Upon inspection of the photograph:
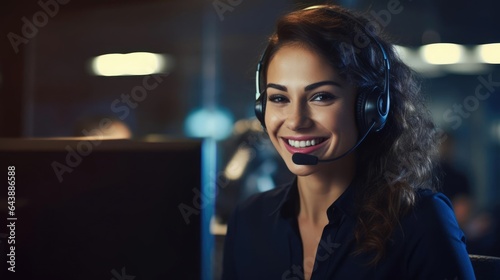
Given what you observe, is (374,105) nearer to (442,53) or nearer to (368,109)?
(368,109)

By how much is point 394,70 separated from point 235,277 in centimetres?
55

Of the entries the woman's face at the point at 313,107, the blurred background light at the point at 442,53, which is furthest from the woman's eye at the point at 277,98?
the blurred background light at the point at 442,53

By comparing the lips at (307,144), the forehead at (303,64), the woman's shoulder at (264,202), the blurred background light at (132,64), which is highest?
the blurred background light at (132,64)

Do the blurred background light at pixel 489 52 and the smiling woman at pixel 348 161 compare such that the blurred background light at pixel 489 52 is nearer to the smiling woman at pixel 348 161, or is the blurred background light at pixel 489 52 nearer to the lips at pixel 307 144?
the smiling woman at pixel 348 161

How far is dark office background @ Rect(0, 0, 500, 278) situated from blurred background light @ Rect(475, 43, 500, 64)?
49mm

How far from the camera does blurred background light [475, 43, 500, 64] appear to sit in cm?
274

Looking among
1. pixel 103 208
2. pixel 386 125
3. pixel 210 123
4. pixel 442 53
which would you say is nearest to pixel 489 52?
pixel 442 53

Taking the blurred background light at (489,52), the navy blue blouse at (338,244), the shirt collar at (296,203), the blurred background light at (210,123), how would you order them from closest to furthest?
the navy blue blouse at (338,244)
the shirt collar at (296,203)
the blurred background light at (489,52)
the blurred background light at (210,123)

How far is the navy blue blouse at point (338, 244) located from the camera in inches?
36.7

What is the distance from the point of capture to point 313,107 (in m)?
0.99

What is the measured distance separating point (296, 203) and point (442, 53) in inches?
95.9

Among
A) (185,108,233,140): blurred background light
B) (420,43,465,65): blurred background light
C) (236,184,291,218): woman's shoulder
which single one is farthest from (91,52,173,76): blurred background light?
(236,184,291,218): woman's shoulder

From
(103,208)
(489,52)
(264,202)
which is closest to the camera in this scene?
(103,208)

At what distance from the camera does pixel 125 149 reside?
742 millimetres
